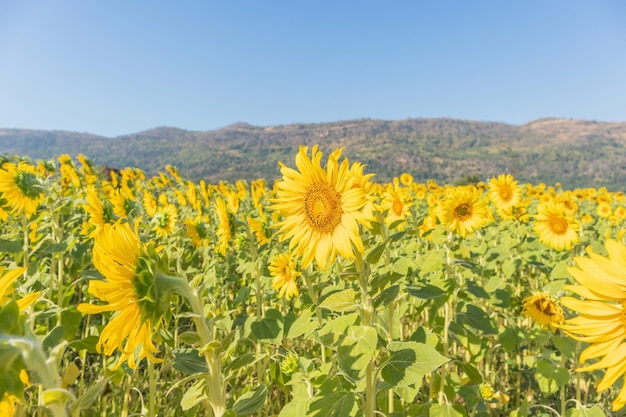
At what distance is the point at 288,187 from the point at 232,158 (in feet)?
472

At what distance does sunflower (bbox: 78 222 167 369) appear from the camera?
124cm

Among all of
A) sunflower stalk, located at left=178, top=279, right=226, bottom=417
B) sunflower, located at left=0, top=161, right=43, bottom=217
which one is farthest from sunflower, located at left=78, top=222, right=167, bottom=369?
sunflower, located at left=0, top=161, right=43, bottom=217

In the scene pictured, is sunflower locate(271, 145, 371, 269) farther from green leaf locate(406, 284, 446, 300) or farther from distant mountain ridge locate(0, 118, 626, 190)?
distant mountain ridge locate(0, 118, 626, 190)

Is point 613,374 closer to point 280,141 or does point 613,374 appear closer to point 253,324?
point 253,324

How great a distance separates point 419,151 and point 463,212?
151772mm

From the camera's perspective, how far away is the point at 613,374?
1.14m

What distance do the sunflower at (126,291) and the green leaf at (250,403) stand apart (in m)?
0.43

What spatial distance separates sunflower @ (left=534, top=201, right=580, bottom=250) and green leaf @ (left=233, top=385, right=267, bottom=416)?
381cm

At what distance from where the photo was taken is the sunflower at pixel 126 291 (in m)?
1.24

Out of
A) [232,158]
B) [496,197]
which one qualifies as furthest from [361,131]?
[496,197]

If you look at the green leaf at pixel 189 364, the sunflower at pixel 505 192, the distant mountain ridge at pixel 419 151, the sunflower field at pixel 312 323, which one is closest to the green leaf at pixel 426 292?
the sunflower field at pixel 312 323

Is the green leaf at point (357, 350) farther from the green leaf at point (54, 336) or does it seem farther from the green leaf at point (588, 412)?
the green leaf at point (588, 412)

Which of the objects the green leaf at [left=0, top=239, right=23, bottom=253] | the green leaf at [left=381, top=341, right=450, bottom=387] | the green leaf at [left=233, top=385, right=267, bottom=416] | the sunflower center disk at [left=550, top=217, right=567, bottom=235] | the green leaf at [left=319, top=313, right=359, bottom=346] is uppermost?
the green leaf at [left=0, top=239, right=23, bottom=253]

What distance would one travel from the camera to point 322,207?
1901 mm
